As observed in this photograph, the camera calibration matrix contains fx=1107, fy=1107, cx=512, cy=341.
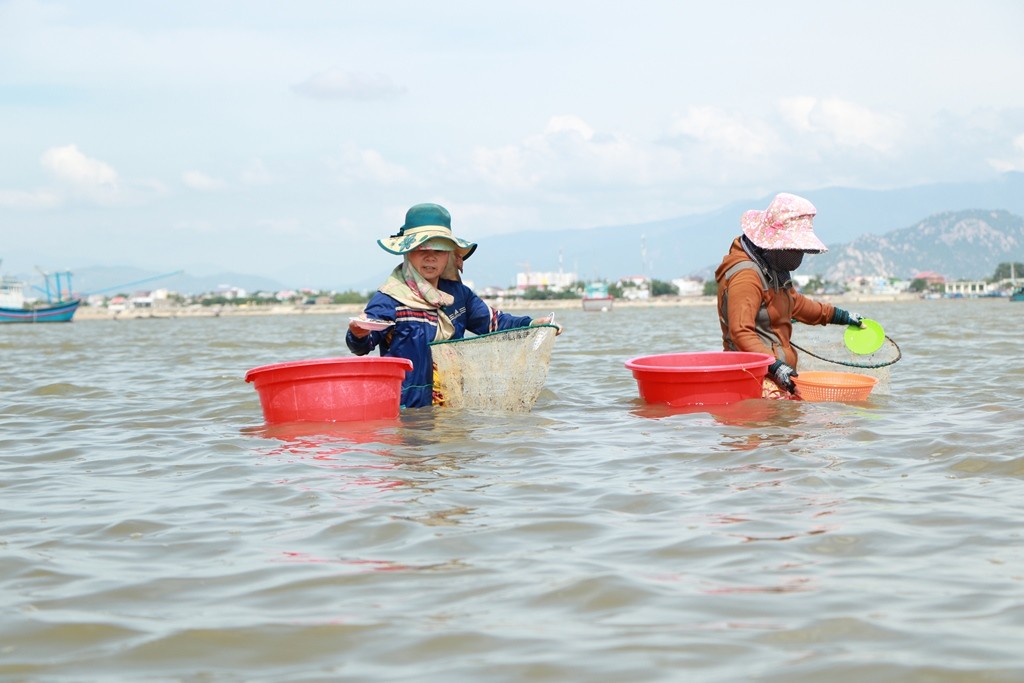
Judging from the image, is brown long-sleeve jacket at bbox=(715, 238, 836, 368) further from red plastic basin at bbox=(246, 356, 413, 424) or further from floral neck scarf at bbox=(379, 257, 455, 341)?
red plastic basin at bbox=(246, 356, 413, 424)

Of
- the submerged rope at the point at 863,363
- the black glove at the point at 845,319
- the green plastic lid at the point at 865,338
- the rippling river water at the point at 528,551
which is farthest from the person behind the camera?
the green plastic lid at the point at 865,338

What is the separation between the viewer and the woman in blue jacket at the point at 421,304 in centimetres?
688

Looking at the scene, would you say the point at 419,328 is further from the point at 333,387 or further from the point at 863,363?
the point at 863,363

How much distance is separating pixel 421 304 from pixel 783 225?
94.1 inches

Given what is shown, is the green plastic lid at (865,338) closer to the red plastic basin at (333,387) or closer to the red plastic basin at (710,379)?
the red plastic basin at (710,379)

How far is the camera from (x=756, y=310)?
7258 millimetres

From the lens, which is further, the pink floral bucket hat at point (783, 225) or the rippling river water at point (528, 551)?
the pink floral bucket hat at point (783, 225)

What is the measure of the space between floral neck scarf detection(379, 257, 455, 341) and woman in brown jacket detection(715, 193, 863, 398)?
186 cm

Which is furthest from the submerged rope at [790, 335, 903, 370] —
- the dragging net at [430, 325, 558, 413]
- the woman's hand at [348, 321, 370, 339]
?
the woman's hand at [348, 321, 370, 339]

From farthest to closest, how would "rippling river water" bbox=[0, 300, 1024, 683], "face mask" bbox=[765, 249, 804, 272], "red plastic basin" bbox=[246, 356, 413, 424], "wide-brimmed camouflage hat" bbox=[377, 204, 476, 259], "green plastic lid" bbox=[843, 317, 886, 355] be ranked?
"green plastic lid" bbox=[843, 317, 886, 355] < "face mask" bbox=[765, 249, 804, 272] < "wide-brimmed camouflage hat" bbox=[377, 204, 476, 259] < "red plastic basin" bbox=[246, 356, 413, 424] < "rippling river water" bbox=[0, 300, 1024, 683]

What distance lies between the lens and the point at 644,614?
3.12 metres

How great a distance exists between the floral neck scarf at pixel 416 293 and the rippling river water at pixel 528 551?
646 millimetres

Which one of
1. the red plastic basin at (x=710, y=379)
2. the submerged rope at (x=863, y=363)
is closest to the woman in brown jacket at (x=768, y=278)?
the red plastic basin at (x=710, y=379)

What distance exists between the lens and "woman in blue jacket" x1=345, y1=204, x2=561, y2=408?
6.88 meters
